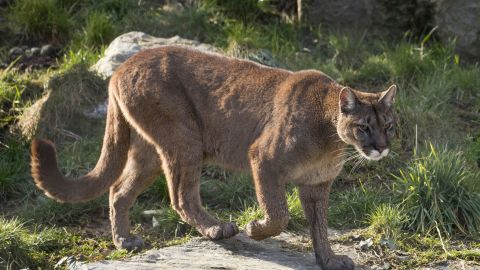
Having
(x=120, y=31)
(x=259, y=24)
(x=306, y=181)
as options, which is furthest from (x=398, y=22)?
(x=306, y=181)

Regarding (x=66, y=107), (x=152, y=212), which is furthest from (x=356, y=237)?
(x=66, y=107)

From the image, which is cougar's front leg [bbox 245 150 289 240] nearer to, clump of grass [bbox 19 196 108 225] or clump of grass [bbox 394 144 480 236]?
clump of grass [bbox 394 144 480 236]

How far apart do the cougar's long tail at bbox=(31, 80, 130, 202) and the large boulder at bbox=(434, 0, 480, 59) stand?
4445mm

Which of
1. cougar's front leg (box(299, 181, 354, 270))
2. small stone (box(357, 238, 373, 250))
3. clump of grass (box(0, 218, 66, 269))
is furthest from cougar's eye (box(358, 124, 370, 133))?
clump of grass (box(0, 218, 66, 269))

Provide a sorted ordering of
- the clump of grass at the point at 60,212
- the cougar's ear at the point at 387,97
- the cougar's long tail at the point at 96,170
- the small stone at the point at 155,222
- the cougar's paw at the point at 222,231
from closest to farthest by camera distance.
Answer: the cougar's ear at the point at 387,97
the cougar's paw at the point at 222,231
the cougar's long tail at the point at 96,170
the small stone at the point at 155,222
the clump of grass at the point at 60,212

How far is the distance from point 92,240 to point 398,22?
4.67m

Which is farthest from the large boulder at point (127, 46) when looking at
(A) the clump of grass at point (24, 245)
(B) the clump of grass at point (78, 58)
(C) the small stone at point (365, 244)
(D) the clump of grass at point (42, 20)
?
(C) the small stone at point (365, 244)

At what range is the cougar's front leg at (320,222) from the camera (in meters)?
6.98

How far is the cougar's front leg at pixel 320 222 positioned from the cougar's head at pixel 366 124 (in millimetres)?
528

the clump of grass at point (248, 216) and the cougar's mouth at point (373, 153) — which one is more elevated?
the cougar's mouth at point (373, 153)

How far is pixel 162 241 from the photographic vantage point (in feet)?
26.0

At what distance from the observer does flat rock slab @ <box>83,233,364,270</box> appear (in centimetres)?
668

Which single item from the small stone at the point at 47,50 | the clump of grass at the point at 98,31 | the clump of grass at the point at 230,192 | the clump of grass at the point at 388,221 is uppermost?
the clump of grass at the point at 98,31

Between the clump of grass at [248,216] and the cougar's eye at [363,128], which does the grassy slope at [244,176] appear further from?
the cougar's eye at [363,128]
